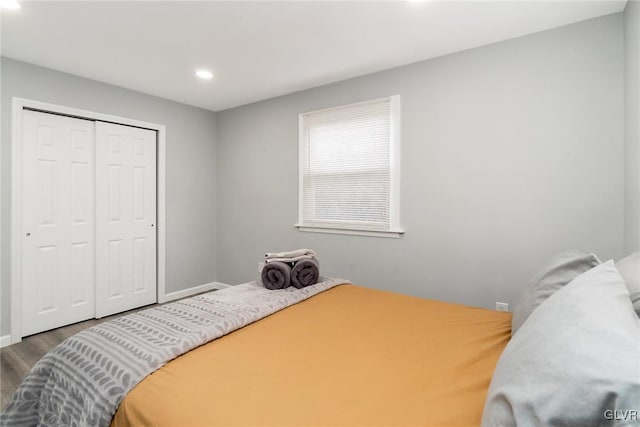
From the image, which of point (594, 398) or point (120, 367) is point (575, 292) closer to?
point (594, 398)

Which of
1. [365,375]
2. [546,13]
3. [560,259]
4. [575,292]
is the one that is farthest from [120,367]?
[546,13]

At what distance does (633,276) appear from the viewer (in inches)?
41.3

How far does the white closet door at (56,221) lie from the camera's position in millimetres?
2994

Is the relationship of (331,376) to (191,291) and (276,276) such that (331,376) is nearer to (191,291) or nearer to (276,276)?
(276,276)

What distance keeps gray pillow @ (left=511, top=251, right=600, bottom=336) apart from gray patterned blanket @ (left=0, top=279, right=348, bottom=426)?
1.23 meters

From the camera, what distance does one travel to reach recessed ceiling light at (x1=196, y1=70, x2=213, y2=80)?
3145 mm

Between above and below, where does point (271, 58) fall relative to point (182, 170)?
above

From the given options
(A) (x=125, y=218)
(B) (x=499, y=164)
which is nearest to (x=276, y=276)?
(B) (x=499, y=164)

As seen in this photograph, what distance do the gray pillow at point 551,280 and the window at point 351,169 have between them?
5.35 feet

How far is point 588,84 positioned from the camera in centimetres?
225

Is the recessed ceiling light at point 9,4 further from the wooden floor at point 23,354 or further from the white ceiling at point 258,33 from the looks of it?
the wooden floor at point 23,354

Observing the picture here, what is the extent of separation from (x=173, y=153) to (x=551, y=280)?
4.06 meters

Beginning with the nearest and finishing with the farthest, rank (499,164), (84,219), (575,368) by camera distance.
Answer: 1. (575,368)
2. (499,164)
3. (84,219)

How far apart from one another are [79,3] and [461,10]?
2494 millimetres
